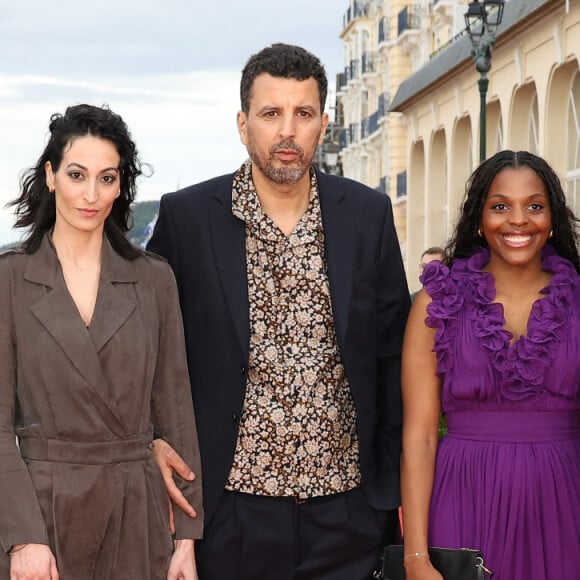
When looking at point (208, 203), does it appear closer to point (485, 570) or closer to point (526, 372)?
point (526, 372)

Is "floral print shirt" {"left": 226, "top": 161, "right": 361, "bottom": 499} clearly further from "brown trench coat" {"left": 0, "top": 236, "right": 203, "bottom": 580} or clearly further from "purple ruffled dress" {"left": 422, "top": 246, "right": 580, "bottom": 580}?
"brown trench coat" {"left": 0, "top": 236, "right": 203, "bottom": 580}

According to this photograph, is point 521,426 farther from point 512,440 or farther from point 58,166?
point 58,166

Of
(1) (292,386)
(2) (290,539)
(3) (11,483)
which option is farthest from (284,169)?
(3) (11,483)

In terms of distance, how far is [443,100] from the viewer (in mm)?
33938

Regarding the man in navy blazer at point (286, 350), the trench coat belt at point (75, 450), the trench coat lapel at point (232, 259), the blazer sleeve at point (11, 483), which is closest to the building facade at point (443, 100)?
the man in navy blazer at point (286, 350)

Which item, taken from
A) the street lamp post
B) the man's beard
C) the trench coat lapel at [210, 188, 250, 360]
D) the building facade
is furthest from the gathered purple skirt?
the street lamp post

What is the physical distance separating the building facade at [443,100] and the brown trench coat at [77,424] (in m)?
2.44

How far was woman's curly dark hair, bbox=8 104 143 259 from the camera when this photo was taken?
4906 millimetres

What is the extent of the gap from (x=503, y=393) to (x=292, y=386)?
2.74 ft

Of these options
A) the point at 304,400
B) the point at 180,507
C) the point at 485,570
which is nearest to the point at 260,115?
the point at 304,400

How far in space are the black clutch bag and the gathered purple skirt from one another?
15 centimetres

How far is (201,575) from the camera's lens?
17.8 ft

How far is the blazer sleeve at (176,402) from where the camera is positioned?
5.00 metres

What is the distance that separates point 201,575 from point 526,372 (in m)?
1.52
